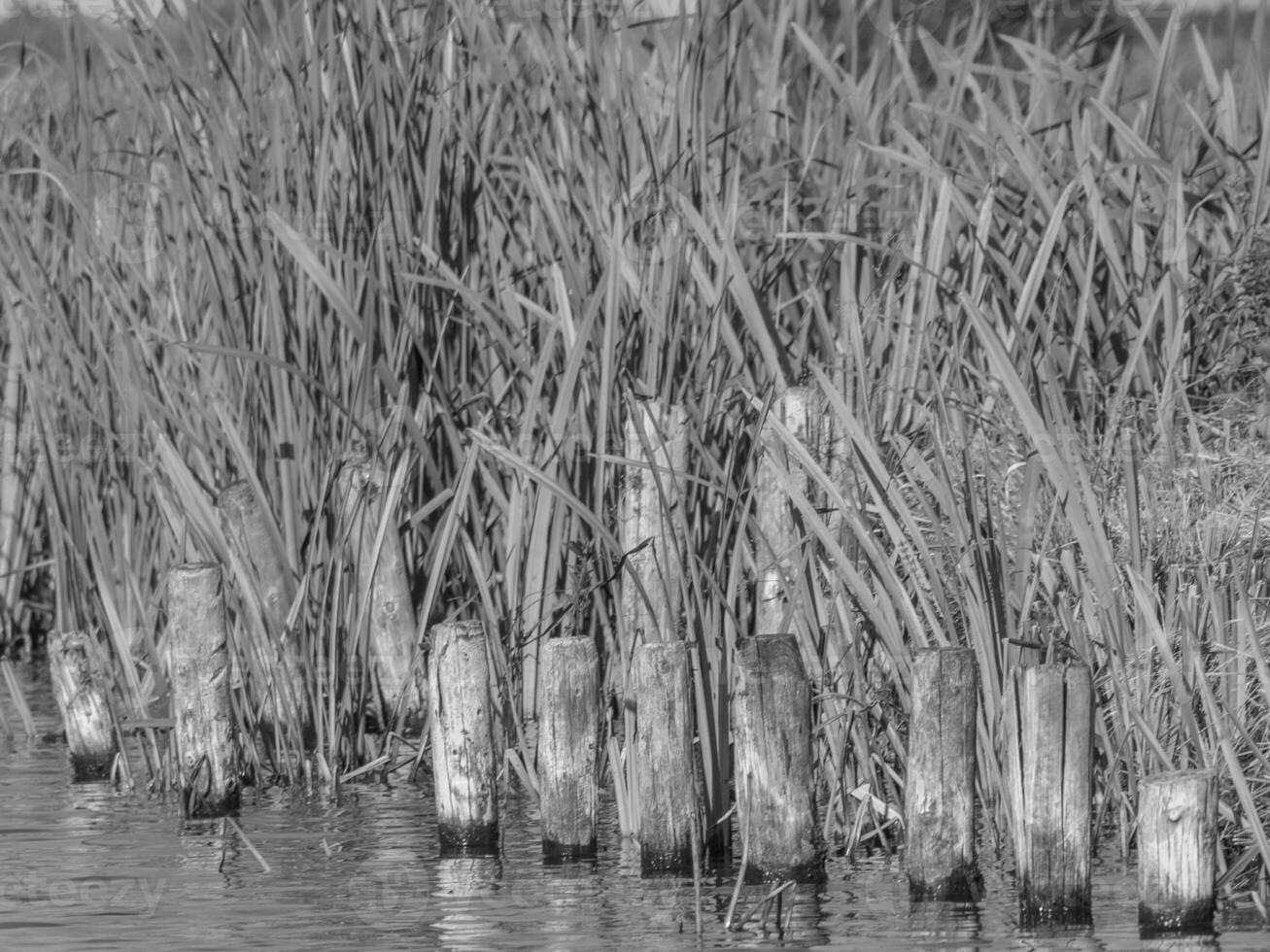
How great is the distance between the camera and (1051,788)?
5207 mm

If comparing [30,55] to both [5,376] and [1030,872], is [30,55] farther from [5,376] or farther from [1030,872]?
[1030,872]

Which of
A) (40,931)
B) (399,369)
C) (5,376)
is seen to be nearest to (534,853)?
(40,931)

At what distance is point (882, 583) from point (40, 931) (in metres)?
2.57

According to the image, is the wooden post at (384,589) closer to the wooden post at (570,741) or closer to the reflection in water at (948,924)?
the wooden post at (570,741)

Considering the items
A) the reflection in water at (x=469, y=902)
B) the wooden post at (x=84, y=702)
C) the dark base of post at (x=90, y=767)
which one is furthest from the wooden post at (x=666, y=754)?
the dark base of post at (x=90, y=767)

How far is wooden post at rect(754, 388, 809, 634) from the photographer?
6385mm

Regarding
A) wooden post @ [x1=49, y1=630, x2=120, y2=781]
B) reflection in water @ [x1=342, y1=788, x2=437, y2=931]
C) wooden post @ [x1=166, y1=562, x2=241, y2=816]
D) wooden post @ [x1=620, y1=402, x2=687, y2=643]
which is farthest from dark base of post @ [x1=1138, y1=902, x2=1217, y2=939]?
wooden post @ [x1=49, y1=630, x2=120, y2=781]

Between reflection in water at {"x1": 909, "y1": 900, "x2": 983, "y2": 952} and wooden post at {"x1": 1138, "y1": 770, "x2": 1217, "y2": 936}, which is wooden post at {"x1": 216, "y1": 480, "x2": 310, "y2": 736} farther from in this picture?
wooden post at {"x1": 1138, "y1": 770, "x2": 1217, "y2": 936}

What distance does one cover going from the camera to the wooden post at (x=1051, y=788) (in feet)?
16.9

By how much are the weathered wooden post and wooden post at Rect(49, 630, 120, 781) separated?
296 cm

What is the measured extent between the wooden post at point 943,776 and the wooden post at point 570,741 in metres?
1.04

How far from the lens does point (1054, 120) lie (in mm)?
8953

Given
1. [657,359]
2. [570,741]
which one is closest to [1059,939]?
[570,741]

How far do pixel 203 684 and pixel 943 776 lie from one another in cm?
277
